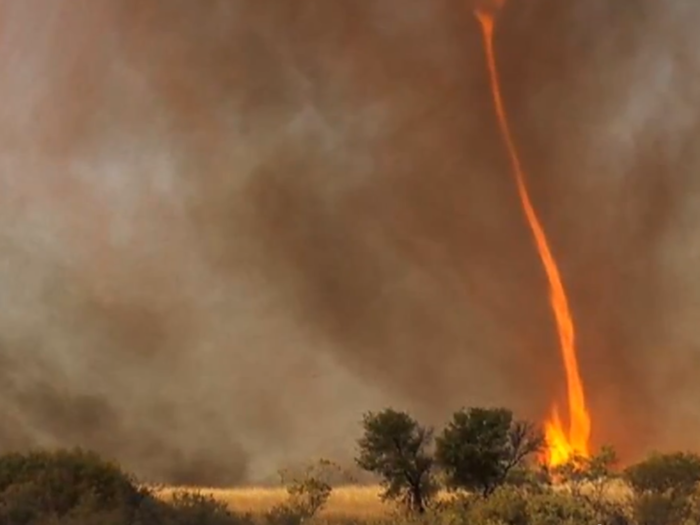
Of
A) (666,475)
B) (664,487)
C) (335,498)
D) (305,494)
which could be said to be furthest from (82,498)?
(666,475)

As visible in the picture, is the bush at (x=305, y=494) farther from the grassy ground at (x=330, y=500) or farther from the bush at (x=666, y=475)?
the bush at (x=666, y=475)

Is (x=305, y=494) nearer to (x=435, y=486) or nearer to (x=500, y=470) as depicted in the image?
(x=435, y=486)

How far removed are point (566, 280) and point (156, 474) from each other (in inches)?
528

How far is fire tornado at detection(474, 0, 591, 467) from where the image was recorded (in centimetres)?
2650

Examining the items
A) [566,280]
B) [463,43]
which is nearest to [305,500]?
[566,280]

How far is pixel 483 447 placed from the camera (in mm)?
23266

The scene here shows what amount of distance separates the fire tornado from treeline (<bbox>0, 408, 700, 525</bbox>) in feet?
3.60

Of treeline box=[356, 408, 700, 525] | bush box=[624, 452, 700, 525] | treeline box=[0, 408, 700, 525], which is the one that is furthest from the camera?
treeline box=[356, 408, 700, 525]

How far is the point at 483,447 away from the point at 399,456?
2.13m

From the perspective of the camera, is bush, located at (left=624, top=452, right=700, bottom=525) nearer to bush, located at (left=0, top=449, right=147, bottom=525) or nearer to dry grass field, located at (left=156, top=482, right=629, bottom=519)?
dry grass field, located at (left=156, top=482, right=629, bottom=519)

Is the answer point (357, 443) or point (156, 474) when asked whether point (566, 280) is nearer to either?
point (357, 443)

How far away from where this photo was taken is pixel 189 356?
2761cm

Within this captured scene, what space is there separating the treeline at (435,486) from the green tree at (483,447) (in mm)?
28

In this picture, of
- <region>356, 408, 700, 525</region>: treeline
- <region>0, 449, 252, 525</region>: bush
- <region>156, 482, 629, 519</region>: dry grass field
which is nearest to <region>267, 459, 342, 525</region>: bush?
<region>156, 482, 629, 519</region>: dry grass field
